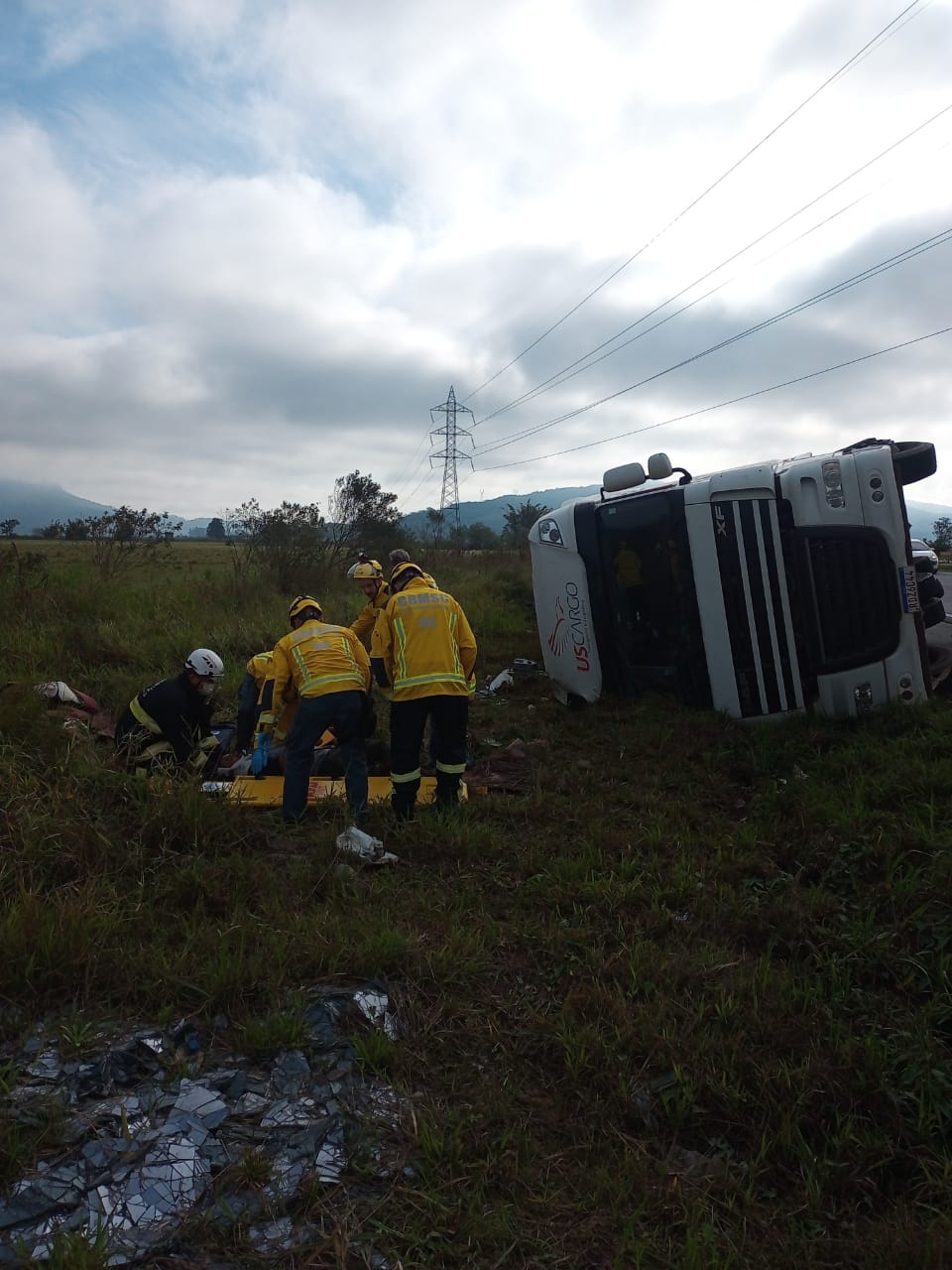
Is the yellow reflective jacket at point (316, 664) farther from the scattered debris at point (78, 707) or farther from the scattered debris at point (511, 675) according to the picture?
the scattered debris at point (511, 675)

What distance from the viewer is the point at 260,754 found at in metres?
5.13

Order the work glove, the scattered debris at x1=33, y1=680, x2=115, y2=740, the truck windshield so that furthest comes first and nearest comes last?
1. the truck windshield
2. the scattered debris at x1=33, y1=680, x2=115, y2=740
3. the work glove

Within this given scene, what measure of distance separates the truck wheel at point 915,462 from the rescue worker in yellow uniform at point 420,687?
3561 mm

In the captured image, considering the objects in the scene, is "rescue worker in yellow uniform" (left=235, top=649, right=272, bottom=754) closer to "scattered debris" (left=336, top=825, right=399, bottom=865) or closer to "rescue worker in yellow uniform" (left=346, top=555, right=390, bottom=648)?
"rescue worker in yellow uniform" (left=346, top=555, right=390, bottom=648)

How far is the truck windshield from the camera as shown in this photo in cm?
626

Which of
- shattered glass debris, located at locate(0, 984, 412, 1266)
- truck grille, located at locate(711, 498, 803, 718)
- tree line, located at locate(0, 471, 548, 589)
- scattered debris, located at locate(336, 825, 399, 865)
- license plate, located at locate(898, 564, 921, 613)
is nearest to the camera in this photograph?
shattered glass debris, located at locate(0, 984, 412, 1266)

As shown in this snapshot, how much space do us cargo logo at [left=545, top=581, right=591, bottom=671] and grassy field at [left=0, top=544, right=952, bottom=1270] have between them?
182 cm

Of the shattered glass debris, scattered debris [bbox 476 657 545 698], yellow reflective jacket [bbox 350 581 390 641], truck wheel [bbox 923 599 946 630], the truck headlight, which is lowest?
the shattered glass debris

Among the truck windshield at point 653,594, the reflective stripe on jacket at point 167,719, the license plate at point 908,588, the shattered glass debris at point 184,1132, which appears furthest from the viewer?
the truck windshield at point 653,594

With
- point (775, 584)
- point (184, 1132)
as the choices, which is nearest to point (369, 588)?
point (775, 584)

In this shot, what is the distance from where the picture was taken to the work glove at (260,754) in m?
5.06

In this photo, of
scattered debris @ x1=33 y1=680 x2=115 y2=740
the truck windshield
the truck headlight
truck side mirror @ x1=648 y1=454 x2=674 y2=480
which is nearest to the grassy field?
scattered debris @ x1=33 y1=680 x2=115 y2=740

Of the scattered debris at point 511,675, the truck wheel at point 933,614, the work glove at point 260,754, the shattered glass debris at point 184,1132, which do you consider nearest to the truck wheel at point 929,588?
the truck wheel at point 933,614

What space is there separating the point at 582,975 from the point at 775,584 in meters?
3.61
